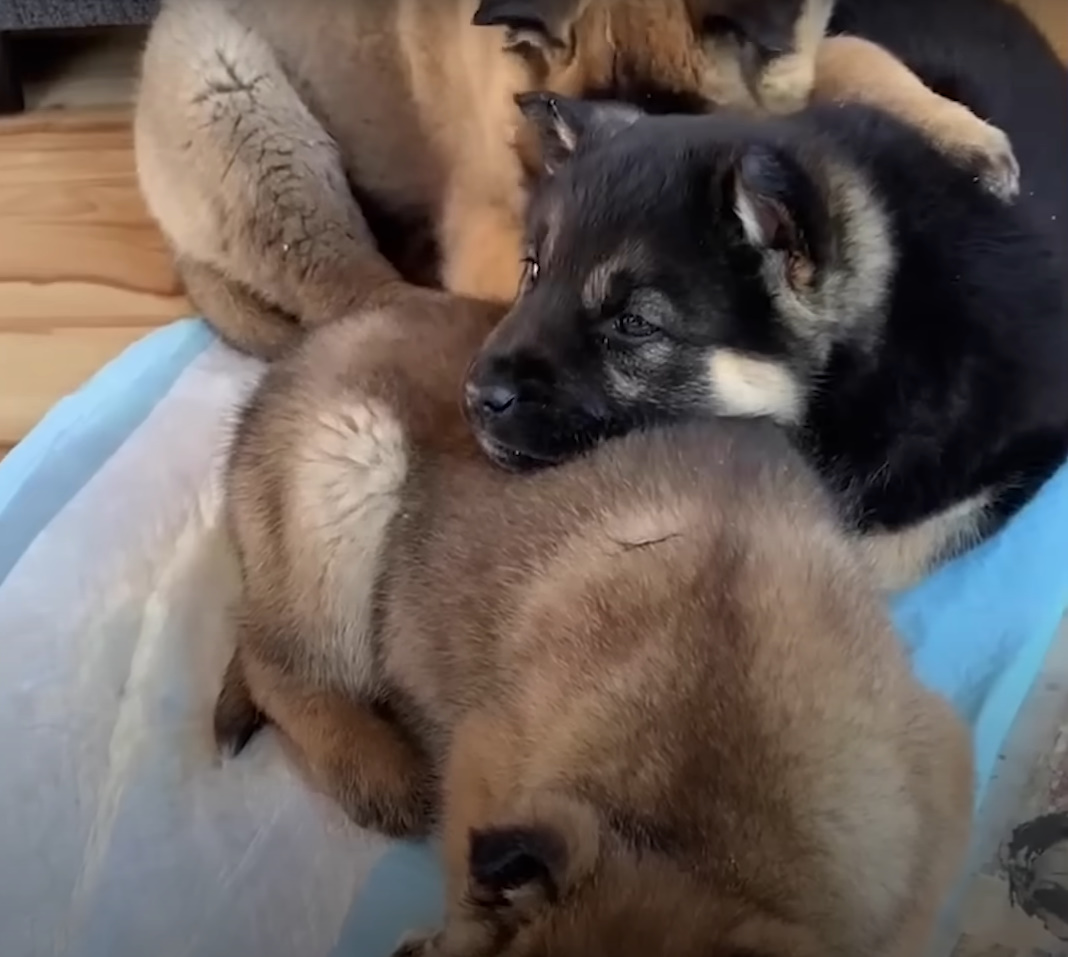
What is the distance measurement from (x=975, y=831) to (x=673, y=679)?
0.57 metres

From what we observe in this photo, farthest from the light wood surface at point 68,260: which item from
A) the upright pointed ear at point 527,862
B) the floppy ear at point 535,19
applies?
the upright pointed ear at point 527,862

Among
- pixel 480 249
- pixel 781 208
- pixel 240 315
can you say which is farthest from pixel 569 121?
pixel 240 315

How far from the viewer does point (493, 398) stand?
1.77 m

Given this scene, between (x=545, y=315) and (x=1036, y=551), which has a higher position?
(x=545, y=315)

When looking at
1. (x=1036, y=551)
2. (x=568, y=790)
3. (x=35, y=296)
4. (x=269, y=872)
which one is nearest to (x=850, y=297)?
(x=1036, y=551)

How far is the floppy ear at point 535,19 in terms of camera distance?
2.16 meters

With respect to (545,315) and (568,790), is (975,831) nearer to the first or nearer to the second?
(568,790)

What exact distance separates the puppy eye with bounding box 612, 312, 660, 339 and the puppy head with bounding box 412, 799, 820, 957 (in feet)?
2.23

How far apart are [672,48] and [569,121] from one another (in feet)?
0.95

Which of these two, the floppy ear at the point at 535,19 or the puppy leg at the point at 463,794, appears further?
the floppy ear at the point at 535,19

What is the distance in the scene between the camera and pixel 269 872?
1.90 metres

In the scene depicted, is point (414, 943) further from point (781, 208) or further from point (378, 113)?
point (378, 113)

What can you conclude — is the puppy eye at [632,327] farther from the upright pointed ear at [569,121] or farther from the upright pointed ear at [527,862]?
the upright pointed ear at [527,862]

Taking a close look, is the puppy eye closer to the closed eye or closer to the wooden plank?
the closed eye
